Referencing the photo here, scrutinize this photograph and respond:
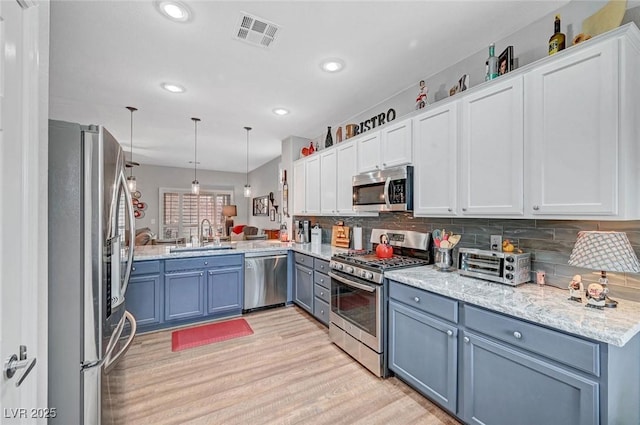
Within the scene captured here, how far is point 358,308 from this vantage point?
2.51 m

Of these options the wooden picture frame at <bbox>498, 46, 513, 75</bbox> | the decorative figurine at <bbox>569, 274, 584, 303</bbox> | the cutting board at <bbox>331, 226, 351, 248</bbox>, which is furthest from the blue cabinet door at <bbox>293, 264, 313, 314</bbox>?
the wooden picture frame at <bbox>498, 46, 513, 75</bbox>

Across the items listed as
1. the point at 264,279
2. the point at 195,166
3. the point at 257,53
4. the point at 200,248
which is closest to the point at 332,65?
the point at 257,53

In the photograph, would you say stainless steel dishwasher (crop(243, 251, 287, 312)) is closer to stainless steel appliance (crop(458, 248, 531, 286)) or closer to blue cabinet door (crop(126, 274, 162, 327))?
blue cabinet door (crop(126, 274, 162, 327))

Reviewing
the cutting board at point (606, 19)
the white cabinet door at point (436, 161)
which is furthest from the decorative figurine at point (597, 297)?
the cutting board at point (606, 19)

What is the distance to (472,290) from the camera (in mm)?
1755

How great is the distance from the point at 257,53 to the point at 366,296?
2.29 m

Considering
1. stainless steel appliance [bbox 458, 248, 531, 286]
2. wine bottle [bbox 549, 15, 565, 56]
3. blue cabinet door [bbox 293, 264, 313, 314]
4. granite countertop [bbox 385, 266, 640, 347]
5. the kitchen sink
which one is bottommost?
blue cabinet door [bbox 293, 264, 313, 314]

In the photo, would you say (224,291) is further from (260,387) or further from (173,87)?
(173,87)

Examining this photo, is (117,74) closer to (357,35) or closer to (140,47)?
(140,47)

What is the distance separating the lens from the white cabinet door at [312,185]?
4.04 meters

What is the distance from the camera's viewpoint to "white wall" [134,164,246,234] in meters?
8.03

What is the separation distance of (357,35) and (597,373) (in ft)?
7.94

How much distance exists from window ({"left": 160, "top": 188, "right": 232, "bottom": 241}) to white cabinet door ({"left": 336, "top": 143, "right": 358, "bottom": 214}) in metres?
6.16

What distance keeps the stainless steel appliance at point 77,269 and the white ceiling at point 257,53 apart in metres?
1.18
